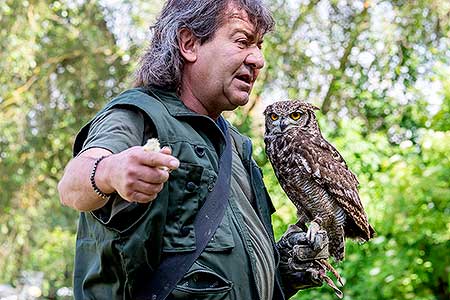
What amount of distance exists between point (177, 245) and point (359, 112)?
6408 millimetres

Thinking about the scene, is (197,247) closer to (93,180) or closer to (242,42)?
(93,180)

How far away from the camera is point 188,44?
2328 mm

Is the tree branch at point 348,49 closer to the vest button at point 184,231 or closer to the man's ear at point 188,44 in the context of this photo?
the man's ear at point 188,44

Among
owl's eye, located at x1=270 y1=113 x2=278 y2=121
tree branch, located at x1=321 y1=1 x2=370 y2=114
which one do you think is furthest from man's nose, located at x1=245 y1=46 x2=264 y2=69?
tree branch, located at x1=321 y1=1 x2=370 y2=114

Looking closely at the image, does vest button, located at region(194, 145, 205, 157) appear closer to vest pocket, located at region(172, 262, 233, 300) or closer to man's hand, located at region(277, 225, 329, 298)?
vest pocket, located at region(172, 262, 233, 300)

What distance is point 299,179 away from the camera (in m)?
2.87

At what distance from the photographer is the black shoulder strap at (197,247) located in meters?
2.02

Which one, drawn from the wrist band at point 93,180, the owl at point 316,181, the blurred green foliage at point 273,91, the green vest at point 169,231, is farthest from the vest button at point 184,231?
the blurred green foliage at point 273,91

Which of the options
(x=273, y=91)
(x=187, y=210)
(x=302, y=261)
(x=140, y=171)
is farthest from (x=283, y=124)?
(x=273, y=91)

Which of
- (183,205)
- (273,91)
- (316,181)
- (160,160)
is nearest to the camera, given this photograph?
(160,160)

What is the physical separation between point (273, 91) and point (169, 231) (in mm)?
6434

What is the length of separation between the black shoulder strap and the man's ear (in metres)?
0.31

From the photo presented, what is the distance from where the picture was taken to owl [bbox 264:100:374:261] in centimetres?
285

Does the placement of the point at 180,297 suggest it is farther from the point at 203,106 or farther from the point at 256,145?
the point at 256,145
